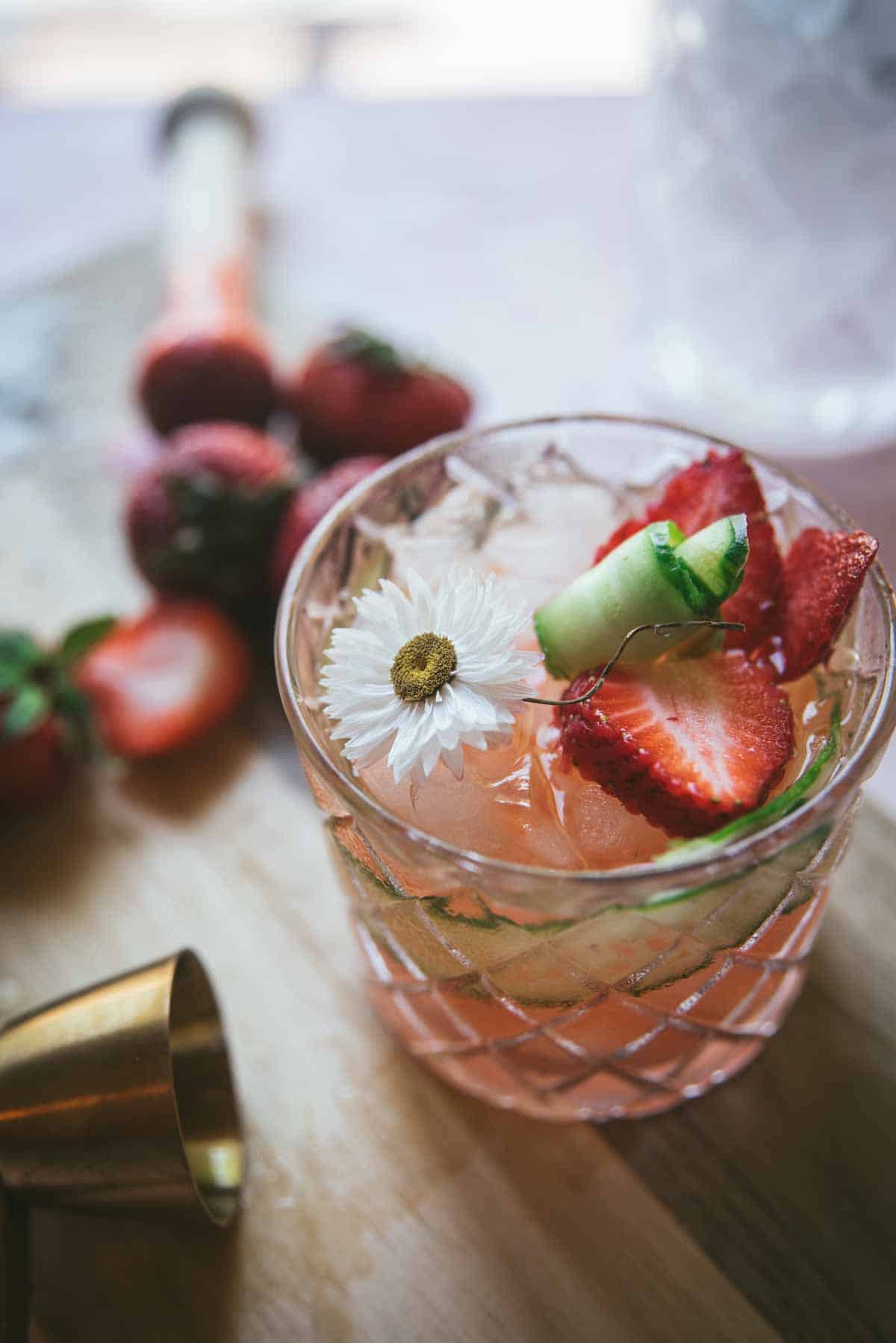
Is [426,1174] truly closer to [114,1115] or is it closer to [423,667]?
[114,1115]

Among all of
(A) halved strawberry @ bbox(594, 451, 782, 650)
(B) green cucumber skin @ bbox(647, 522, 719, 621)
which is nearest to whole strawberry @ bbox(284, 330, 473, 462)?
(A) halved strawberry @ bbox(594, 451, 782, 650)

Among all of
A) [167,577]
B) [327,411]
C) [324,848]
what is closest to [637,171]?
[327,411]

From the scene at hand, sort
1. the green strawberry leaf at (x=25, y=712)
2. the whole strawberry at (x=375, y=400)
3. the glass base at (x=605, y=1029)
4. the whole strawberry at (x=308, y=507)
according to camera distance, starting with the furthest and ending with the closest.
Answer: the whole strawberry at (x=375, y=400) < the whole strawberry at (x=308, y=507) < the green strawberry leaf at (x=25, y=712) < the glass base at (x=605, y=1029)

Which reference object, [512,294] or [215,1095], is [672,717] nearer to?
[215,1095]

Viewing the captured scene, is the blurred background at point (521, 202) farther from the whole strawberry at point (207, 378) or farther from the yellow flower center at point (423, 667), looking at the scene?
the yellow flower center at point (423, 667)

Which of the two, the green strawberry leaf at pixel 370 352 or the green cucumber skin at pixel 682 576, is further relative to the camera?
the green strawberry leaf at pixel 370 352

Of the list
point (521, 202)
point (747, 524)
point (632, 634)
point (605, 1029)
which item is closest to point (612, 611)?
point (632, 634)

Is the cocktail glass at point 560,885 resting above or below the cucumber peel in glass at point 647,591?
below

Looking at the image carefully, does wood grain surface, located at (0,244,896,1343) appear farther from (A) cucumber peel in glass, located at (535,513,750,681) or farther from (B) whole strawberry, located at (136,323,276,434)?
(B) whole strawberry, located at (136,323,276,434)

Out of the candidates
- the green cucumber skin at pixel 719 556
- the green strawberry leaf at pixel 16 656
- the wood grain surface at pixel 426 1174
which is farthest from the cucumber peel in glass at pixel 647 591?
the green strawberry leaf at pixel 16 656
